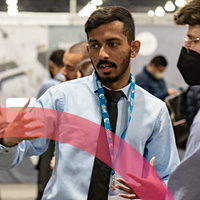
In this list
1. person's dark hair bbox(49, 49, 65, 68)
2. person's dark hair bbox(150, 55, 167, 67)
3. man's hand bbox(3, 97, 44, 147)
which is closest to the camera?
man's hand bbox(3, 97, 44, 147)

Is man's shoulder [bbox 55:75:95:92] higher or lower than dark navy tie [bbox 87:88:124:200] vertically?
higher

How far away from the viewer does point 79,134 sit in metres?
1.63

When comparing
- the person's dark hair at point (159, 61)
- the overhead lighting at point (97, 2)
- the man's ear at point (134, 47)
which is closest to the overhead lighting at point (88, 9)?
the overhead lighting at point (97, 2)

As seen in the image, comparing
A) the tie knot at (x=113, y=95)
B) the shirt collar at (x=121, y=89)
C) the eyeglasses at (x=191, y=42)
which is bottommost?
the tie knot at (x=113, y=95)

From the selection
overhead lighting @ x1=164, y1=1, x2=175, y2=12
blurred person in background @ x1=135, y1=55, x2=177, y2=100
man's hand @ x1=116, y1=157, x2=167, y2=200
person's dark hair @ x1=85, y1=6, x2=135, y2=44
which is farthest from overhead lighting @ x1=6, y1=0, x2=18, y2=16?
man's hand @ x1=116, y1=157, x2=167, y2=200

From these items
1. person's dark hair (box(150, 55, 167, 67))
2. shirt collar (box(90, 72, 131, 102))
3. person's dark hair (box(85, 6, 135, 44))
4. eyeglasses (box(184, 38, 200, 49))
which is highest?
person's dark hair (box(85, 6, 135, 44))

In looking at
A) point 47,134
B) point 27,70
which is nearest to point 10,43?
point 27,70

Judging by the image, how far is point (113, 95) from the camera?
1746 mm

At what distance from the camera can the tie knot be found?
1.74 metres

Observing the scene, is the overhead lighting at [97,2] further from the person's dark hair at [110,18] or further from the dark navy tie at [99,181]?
the dark navy tie at [99,181]

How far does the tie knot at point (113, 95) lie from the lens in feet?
5.71

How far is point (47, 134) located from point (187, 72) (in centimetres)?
109

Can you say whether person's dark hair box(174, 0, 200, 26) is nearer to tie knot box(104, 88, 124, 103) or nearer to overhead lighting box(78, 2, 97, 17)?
tie knot box(104, 88, 124, 103)
